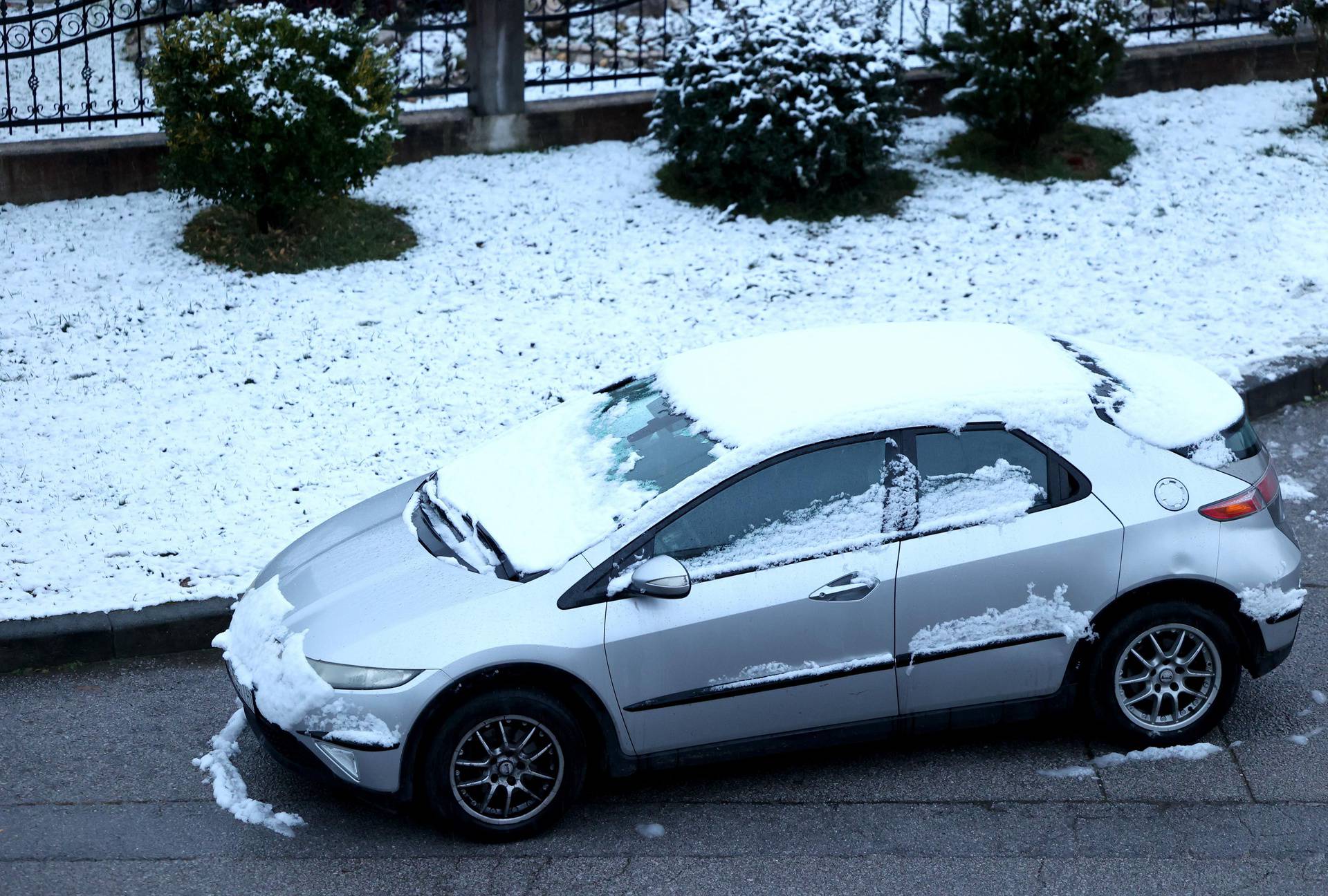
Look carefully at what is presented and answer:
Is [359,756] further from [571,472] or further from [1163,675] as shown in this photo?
[1163,675]

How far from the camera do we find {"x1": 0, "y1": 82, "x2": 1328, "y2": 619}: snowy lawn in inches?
285

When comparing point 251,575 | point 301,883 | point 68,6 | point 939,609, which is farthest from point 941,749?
point 68,6

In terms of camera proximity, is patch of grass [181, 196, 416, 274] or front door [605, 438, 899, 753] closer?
front door [605, 438, 899, 753]

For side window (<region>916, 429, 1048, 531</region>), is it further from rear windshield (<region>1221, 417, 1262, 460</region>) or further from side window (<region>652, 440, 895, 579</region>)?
rear windshield (<region>1221, 417, 1262, 460</region>)

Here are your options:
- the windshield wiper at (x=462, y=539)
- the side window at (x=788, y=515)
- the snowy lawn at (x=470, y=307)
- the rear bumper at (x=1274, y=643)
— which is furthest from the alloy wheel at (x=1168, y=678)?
the snowy lawn at (x=470, y=307)

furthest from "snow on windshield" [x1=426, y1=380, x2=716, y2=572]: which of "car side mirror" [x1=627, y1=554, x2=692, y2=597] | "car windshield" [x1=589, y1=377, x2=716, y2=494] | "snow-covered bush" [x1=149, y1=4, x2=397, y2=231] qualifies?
"snow-covered bush" [x1=149, y1=4, x2=397, y2=231]

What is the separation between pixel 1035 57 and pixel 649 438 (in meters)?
7.05

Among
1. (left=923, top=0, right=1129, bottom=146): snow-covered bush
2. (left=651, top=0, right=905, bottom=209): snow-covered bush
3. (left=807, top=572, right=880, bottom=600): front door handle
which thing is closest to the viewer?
(left=807, top=572, right=880, bottom=600): front door handle

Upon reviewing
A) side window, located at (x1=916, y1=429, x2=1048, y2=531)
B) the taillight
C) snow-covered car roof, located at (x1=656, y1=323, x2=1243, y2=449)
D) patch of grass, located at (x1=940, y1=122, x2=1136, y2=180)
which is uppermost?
patch of grass, located at (x1=940, y1=122, x2=1136, y2=180)

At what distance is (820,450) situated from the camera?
193 inches

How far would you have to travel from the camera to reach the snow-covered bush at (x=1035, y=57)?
1092 centimetres

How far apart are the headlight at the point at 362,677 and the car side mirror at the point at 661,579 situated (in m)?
0.78

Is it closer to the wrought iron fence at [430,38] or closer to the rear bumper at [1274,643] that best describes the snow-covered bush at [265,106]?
the wrought iron fence at [430,38]

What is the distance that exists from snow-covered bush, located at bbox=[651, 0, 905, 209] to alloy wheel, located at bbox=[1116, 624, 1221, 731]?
612cm
